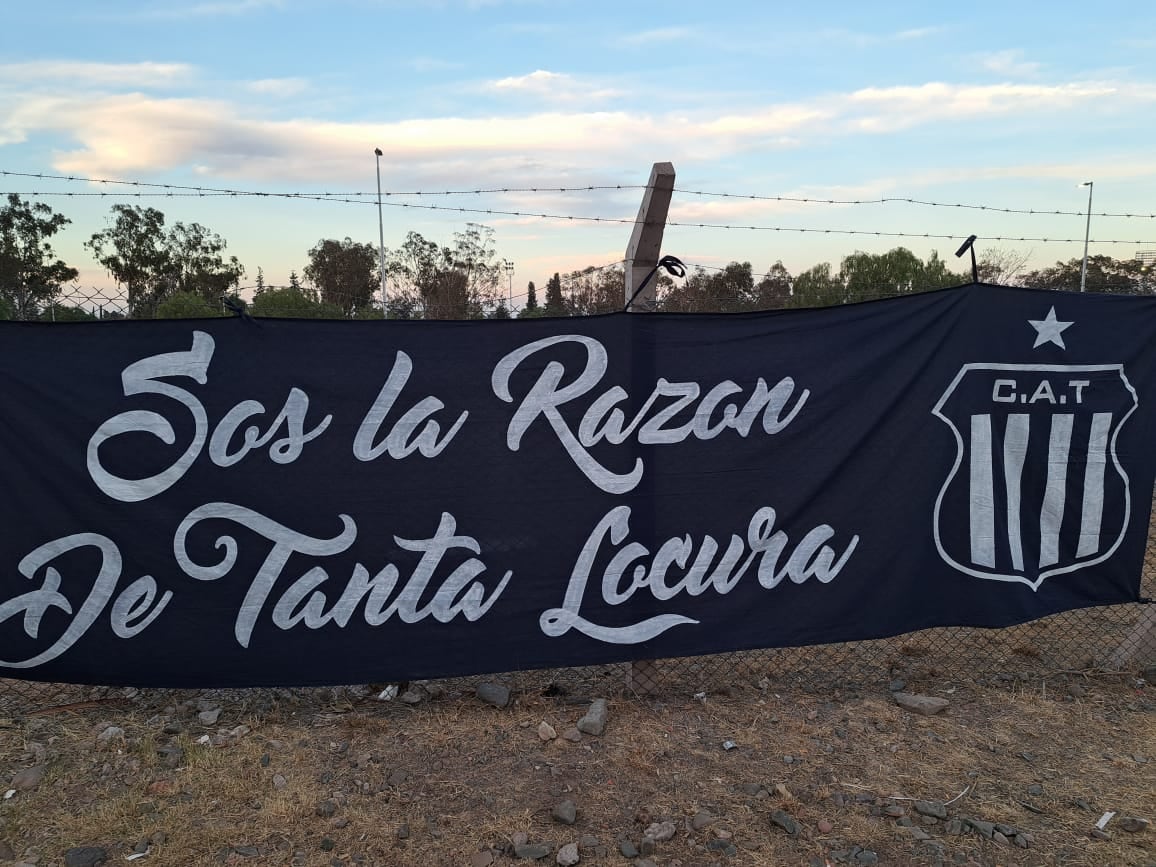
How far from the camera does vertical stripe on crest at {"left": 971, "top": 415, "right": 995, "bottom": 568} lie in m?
3.61

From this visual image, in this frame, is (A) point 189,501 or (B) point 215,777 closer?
(B) point 215,777

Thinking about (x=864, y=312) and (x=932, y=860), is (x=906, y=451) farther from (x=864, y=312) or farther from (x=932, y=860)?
(x=932, y=860)

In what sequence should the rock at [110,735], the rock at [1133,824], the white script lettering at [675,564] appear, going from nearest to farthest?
1. the rock at [1133,824]
2. the rock at [110,735]
3. the white script lettering at [675,564]

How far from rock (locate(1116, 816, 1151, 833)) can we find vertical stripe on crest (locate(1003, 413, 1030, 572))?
1354mm

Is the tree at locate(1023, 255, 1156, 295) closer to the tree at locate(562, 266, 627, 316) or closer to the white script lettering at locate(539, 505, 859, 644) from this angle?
the tree at locate(562, 266, 627, 316)

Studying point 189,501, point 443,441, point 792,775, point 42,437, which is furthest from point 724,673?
point 42,437

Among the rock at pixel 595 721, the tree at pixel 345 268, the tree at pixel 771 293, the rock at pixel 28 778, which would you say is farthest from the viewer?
the tree at pixel 345 268

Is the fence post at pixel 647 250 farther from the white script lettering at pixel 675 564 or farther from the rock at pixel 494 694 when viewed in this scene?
the rock at pixel 494 694

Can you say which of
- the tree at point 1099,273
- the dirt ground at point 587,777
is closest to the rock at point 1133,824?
the dirt ground at point 587,777

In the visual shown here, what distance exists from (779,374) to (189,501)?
8.68ft

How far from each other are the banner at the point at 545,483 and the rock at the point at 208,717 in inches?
8.1

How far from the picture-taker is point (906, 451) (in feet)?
11.7

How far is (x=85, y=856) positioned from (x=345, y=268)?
65.8 meters

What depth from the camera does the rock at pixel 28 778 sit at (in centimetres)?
273
